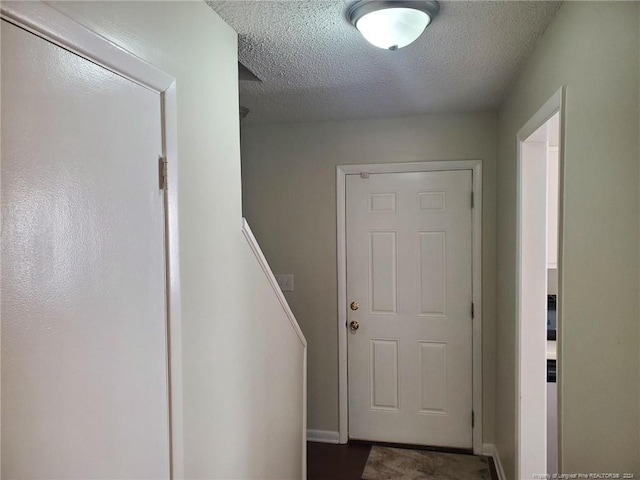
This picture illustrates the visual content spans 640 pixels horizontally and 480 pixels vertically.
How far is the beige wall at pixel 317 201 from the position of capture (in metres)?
3.01

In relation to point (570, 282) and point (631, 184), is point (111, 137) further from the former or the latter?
point (570, 282)

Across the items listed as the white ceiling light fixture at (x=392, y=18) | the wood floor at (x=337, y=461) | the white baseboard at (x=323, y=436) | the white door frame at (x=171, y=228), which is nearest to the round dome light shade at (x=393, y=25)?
the white ceiling light fixture at (x=392, y=18)

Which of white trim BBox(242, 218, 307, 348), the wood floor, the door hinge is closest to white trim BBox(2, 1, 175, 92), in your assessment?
the door hinge

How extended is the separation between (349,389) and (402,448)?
0.56 m

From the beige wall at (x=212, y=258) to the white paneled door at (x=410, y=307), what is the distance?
1.31 m

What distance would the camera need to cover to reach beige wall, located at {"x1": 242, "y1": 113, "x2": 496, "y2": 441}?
301 centimetres

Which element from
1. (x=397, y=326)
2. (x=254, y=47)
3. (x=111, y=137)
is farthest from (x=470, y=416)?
(x=111, y=137)

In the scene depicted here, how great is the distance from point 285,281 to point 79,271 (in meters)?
2.40

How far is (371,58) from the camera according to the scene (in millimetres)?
1957

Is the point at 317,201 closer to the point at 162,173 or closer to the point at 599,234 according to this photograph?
the point at 162,173

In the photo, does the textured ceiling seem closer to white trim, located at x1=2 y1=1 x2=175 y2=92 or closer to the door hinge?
white trim, located at x1=2 y1=1 x2=175 y2=92

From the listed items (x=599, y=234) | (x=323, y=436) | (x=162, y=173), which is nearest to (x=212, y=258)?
(x=162, y=173)

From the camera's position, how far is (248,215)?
11.0 ft

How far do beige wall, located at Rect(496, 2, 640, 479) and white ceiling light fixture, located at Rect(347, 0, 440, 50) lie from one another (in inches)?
18.3
